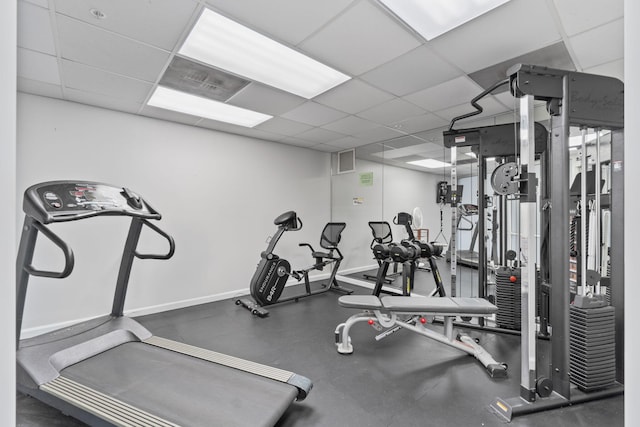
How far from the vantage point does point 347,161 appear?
582 cm

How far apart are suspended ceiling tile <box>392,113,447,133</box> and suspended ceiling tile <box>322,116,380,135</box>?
0.39 meters

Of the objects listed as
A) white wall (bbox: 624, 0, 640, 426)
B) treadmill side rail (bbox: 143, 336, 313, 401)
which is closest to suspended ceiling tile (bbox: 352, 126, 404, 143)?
Answer: treadmill side rail (bbox: 143, 336, 313, 401)

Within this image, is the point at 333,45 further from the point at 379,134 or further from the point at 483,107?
the point at 379,134

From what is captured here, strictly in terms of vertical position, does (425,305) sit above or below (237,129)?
below

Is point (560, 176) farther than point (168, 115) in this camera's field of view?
No

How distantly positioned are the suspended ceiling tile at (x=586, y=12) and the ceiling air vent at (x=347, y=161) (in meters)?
3.84

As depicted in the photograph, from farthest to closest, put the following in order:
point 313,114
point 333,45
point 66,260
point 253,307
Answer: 1. point 253,307
2. point 313,114
3. point 333,45
4. point 66,260

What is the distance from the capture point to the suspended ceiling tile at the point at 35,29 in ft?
6.02

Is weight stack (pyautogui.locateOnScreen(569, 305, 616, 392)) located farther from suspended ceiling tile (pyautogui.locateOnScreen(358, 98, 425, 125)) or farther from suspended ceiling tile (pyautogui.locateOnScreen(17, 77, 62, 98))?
suspended ceiling tile (pyautogui.locateOnScreen(17, 77, 62, 98))

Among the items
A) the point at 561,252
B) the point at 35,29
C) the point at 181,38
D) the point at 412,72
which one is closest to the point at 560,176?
the point at 561,252

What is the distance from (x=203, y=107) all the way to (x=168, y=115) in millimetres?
563

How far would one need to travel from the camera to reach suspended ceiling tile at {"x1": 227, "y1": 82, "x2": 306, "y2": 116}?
9.98 feet

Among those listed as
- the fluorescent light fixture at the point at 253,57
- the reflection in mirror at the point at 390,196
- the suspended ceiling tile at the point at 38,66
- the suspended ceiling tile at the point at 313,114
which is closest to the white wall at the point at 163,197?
the suspended ceiling tile at the point at 38,66

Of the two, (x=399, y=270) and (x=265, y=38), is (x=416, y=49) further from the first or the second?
(x=399, y=270)
